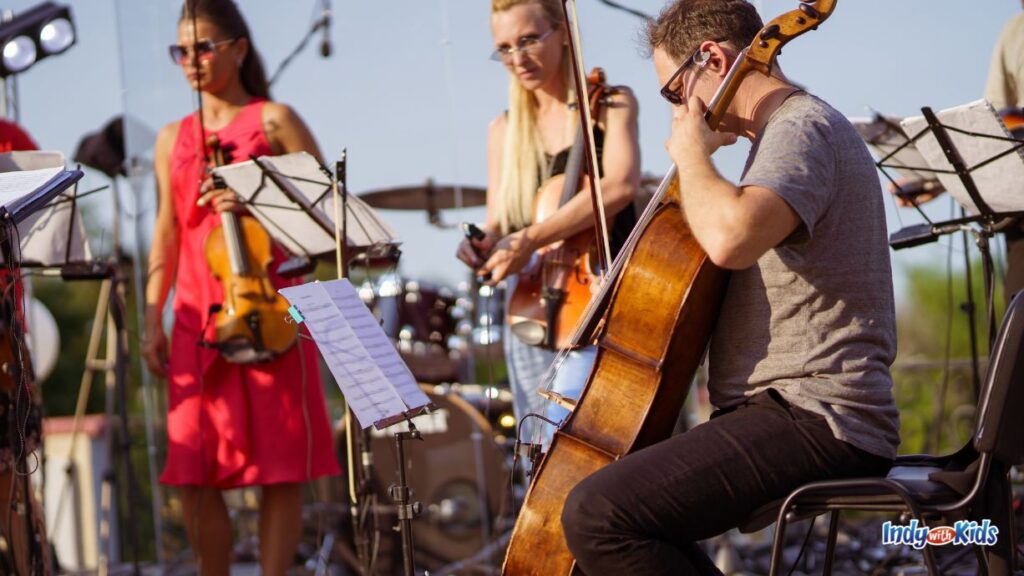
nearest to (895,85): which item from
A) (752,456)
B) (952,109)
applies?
(952,109)

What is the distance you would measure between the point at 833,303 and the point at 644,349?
0.40 meters

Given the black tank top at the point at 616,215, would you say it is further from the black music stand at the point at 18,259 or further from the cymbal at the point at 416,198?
the cymbal at the point at 416,198

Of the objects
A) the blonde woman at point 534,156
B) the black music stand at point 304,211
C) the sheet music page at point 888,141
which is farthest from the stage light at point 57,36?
the sheet music page at point 888,141

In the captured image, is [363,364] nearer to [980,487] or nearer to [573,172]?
[573,172]

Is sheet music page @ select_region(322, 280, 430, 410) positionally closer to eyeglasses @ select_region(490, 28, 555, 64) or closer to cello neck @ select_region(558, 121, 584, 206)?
cello neck @ select_region(558, 121, 584, 206)

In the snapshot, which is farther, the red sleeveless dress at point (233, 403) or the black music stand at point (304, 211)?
the red sleeveless dress at point (233, 403)

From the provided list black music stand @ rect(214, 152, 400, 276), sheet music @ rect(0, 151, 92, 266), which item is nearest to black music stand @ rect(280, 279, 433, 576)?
black music stand @ rect(214, 152, 400, 276)

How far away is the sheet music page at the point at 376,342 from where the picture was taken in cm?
284

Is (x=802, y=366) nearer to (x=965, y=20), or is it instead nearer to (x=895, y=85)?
(x=895, y=85)

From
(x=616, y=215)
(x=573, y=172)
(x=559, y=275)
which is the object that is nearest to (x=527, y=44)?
(x=573, y=172)

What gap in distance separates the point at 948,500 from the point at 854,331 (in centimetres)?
39

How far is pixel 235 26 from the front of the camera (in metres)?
4.29

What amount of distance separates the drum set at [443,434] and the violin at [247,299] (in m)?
1.76

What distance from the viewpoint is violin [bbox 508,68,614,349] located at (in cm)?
372
